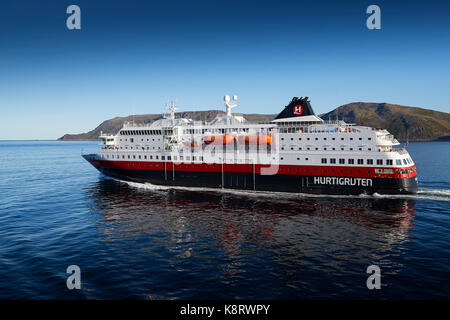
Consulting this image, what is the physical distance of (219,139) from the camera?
3891cm

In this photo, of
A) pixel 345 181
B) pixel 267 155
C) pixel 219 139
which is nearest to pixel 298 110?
pixel 267 155

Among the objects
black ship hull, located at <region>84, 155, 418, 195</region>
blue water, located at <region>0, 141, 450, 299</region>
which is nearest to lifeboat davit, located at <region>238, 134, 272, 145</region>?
black ship hull, located at <region>84, 155, 418, 195</region>

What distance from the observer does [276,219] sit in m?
25.9

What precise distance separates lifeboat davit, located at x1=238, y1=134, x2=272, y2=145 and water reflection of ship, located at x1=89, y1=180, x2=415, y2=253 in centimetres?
777

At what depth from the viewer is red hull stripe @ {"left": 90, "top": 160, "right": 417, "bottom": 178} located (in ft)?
105

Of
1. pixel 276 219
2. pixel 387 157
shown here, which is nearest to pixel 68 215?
pixel 276 219

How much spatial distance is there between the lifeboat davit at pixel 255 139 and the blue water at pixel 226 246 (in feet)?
25.4

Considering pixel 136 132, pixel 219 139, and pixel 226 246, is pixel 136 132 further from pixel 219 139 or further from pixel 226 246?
pixel 226 246

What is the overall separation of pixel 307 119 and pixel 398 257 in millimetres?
22327

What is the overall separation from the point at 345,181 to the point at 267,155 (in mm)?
10511

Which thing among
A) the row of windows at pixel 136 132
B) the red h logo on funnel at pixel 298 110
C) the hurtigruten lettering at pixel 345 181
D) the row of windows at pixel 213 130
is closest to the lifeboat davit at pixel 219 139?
the row of windows at pixel 213 130

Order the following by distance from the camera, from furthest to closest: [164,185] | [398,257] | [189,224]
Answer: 1. [164,185]
2. [189,224]
3. [398,257]

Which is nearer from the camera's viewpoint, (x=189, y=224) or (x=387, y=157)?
(x=189, y=224)
